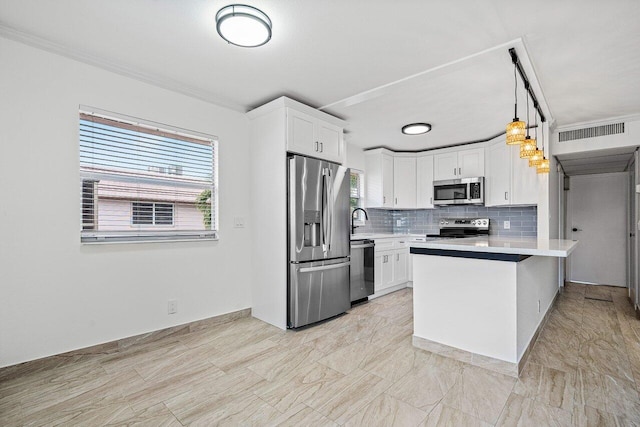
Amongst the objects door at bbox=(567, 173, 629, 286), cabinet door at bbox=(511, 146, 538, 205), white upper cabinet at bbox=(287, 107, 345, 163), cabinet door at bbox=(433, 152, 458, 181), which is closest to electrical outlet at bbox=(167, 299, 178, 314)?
white upper cabinet at bbox=(287, 107, 345, 163)

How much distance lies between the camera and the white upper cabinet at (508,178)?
13.6 feet

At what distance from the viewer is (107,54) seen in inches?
97.0

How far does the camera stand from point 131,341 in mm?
2734

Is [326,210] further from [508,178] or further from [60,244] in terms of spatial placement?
[508,178]

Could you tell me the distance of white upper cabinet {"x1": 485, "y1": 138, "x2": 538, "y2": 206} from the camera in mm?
4152

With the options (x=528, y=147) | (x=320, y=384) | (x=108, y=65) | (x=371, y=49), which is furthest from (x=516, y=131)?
(x=108, y=65)

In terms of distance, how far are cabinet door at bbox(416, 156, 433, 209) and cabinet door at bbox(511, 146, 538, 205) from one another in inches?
49.6

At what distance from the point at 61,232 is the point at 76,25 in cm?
148

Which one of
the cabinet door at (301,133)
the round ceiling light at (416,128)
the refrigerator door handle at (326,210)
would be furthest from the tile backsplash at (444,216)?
the cabinet door at (301,133)

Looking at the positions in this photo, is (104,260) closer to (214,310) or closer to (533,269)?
(214,310)

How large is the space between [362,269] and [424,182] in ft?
7.05

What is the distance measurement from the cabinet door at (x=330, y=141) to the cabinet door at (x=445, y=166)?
2224mm

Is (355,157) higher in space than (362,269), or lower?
higher

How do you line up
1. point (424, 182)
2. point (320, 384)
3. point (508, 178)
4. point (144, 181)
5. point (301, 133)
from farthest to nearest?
point (424, 182) → point (508, 178) → point (301, 133) → point (144, 181) → point (320, 384)
